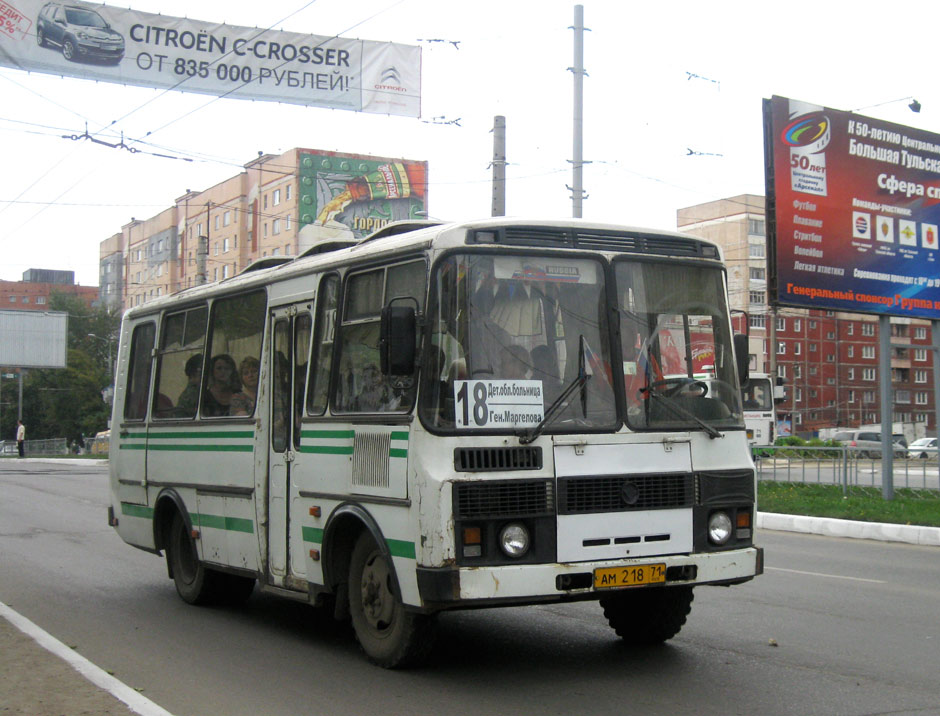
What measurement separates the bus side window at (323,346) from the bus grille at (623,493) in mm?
2054

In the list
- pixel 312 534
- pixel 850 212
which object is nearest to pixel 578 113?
pixel 850 212

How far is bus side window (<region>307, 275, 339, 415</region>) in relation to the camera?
8031 millimetres

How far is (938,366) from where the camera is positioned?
2080 centimetres

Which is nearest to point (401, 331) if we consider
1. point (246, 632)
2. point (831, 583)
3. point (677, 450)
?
point (677, 450)

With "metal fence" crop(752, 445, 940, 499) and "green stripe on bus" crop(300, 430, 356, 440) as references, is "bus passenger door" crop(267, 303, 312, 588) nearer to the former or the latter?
"green stripe on bus" crop(300, 430, 356, 440)

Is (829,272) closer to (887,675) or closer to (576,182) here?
(576,182)

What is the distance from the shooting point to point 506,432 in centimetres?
666

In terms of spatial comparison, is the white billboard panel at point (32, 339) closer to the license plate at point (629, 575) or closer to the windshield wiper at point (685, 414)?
the windshield wiper at point (685, 414)

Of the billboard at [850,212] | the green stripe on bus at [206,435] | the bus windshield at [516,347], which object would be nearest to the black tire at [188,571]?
the green stripe on bus at [206,435]

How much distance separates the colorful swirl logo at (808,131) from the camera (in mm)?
20266

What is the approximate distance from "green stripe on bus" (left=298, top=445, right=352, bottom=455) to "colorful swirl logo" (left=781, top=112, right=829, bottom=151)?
14430 millimetres

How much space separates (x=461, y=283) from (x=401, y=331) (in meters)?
0.47

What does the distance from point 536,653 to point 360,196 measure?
71020mm

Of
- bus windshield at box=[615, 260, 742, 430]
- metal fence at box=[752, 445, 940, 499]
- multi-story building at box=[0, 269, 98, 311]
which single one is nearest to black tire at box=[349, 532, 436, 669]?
bus windshield at box=[615, 260, 742, 430]
